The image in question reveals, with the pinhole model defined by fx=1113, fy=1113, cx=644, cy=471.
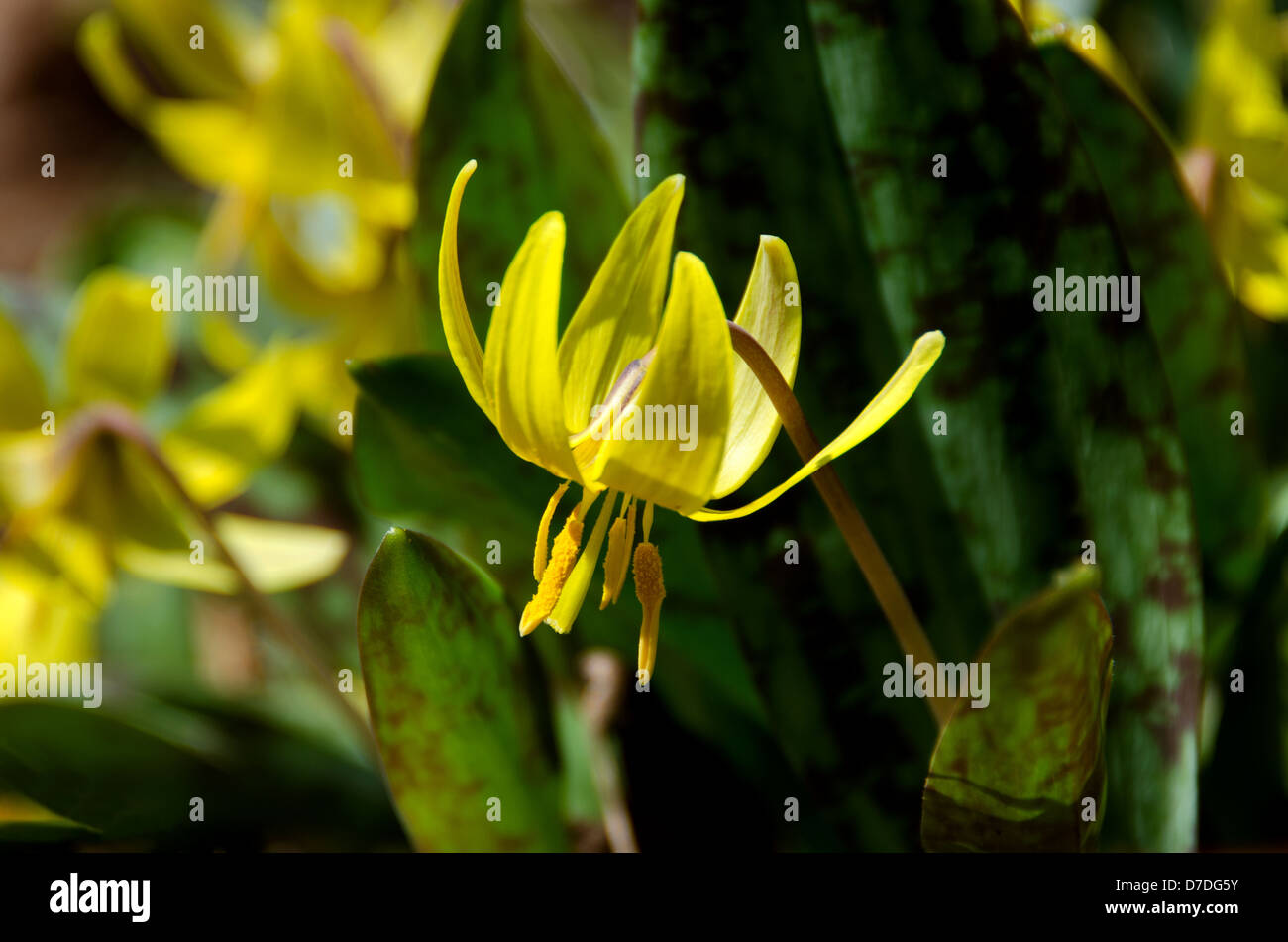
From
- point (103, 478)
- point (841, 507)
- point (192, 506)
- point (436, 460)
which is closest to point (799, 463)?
point (841, 507)

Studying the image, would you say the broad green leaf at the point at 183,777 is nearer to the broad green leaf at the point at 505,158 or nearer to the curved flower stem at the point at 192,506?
the curved flower stem at the point at 192,506

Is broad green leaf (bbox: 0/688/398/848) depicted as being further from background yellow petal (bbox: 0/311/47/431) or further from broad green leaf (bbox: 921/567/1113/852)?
broad green leaf (bbox: 921/567/1113/852)

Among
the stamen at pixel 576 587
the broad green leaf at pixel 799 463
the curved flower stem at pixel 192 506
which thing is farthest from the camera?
the curved flower stem at pixel 192 506

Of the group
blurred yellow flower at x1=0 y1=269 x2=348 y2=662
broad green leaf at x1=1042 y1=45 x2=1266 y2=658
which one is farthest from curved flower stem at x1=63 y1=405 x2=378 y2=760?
broad green leaf at x1=1042 y1=45 x2=1266 y2=658

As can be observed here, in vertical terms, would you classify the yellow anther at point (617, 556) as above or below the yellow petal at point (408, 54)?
below

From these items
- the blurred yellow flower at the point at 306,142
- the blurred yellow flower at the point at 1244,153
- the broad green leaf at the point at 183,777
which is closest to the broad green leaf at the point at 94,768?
the broad green leaf at the point at 183,777

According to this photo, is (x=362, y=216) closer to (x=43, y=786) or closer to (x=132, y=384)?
(x=132, y=384)
